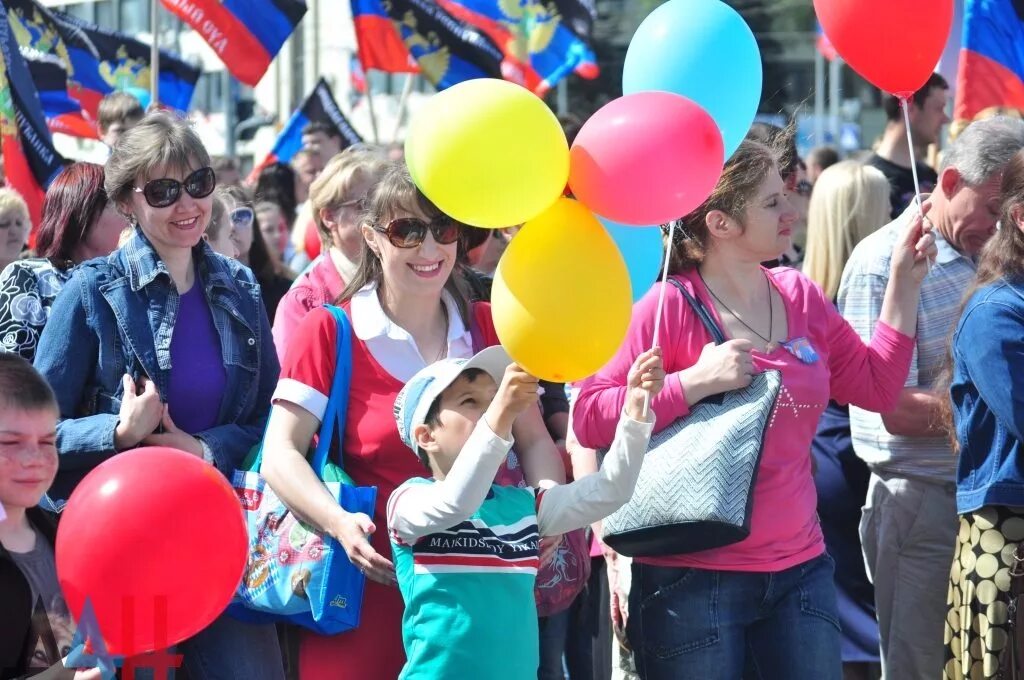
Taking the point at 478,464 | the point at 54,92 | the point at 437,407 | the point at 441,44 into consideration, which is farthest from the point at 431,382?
the point at 54,92

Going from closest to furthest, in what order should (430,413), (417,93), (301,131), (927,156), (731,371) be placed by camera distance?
(430,413)
(731,371)
(927,156)
(301,131)
(417,93)

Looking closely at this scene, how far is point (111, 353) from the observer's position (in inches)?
161

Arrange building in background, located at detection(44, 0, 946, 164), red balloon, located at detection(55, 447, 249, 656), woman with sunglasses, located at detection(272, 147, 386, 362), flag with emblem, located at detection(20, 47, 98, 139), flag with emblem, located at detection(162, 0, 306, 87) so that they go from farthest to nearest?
1. building in background, located at detection(44, 0, 946, 164)
2. flag with emblem, located at detection(20, 47, 98, 139)
3. flag with emblem, located at detection(162, 0, 306, 87)
4. woman with sunglasses, located at detection(272, 147, 386, 362)
5. red balloon, located at detection(55, 447, 249, 656)

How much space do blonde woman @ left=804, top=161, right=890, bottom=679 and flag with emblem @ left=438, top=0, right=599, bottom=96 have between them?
5663 millimetres

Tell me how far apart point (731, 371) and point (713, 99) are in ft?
2.34

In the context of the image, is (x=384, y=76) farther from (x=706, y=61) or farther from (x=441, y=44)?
(x=706, y=61)

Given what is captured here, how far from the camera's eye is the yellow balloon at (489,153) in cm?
326

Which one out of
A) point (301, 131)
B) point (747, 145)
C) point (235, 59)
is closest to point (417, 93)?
point (301, 131)

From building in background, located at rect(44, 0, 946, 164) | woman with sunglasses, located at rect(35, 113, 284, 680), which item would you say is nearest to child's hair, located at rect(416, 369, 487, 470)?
woman with sunglasses, located at rect(35, 113, 284, 680)

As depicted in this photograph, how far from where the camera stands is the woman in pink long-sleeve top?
13.2 ft

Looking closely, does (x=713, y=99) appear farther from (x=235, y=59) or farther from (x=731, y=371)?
(x=235, y=59)

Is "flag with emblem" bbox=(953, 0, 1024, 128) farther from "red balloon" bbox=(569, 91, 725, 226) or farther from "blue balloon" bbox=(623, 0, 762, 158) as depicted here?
"red balloon" bbox=(569, 91, 725, 226)

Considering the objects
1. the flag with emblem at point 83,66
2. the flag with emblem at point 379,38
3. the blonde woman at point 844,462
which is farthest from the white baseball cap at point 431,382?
the flag with emblem at point 379,38

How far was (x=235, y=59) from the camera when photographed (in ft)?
28.7
